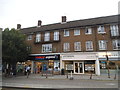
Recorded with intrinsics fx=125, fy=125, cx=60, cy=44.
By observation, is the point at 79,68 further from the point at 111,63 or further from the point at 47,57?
the point at 47,57

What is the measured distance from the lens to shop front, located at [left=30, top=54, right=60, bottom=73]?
2491 cm

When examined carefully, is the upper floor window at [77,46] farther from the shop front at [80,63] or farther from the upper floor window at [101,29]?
the upper floor window at [101,29]

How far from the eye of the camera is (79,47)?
24.0m

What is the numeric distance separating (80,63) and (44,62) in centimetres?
759

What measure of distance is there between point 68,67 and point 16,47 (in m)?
10.4

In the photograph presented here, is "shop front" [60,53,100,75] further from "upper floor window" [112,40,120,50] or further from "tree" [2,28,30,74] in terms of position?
"tree" [2,28,30,74]

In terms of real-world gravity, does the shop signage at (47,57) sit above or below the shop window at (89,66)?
above

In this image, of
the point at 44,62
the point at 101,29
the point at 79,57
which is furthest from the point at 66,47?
the point at 101,29

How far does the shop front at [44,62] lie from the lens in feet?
81.7

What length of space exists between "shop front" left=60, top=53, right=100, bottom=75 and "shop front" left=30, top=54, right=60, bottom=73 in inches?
53.9

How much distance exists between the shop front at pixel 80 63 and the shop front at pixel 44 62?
137cm

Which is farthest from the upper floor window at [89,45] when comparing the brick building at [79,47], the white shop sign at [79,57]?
the white shop sign at [79,57]

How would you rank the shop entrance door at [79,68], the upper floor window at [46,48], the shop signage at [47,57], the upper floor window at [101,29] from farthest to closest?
the upper floor window at [46,48] < the shop signage at [47,57] < the shop entrance door at [79,68] < the upper floor window at [101,29]

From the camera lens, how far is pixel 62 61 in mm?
24500
